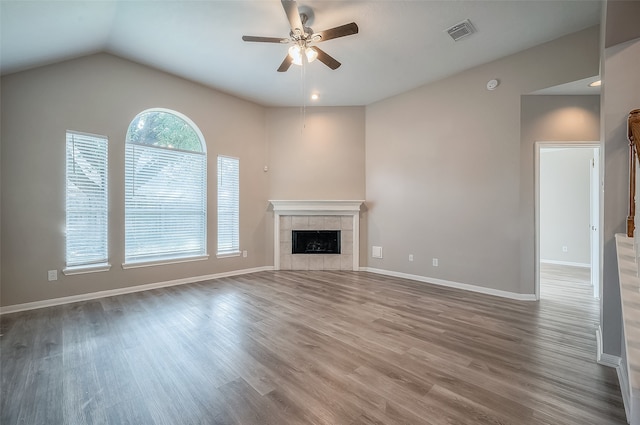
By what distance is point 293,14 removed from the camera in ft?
8.07

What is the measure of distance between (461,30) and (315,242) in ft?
13.5

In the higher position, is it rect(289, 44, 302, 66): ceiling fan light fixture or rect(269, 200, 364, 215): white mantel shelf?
rect(289, 44, 302, 66): ceiling fan light fixture

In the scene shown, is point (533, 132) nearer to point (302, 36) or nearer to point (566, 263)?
point (302, 36)

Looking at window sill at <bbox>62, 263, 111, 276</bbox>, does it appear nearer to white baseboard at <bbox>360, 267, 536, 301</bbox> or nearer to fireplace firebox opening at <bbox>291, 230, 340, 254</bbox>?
fireplace firebox opening at <bbox>291, 230, 340, 254</bbox>

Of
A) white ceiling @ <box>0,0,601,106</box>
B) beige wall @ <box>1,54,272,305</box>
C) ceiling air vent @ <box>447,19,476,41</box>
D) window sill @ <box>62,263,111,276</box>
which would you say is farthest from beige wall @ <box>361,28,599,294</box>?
window sill @ <box>62,263,111,276</box>

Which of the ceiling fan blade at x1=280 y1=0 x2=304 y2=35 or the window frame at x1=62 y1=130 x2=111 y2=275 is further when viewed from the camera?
the window frame at x1=62 y1=130 x2=111 y2=275

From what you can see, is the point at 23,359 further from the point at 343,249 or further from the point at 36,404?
the point at 343,249

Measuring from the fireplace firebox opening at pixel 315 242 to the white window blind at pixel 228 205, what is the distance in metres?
1.16

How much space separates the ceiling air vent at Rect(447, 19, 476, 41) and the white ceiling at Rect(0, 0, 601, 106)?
0.06m

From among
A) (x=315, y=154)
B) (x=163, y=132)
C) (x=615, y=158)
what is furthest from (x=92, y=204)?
(x=615, y=158)

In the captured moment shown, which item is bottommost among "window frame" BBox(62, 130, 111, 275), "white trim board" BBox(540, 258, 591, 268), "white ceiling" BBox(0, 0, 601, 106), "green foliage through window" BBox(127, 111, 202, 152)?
"white trim board" BBox(540, 258, 591, 268)

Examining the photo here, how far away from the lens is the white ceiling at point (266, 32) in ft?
8.89

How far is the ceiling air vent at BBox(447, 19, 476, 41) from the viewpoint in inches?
118

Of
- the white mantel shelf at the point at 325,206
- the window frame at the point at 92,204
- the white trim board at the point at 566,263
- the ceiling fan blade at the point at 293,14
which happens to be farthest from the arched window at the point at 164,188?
the white trim board at the point at 566,263
